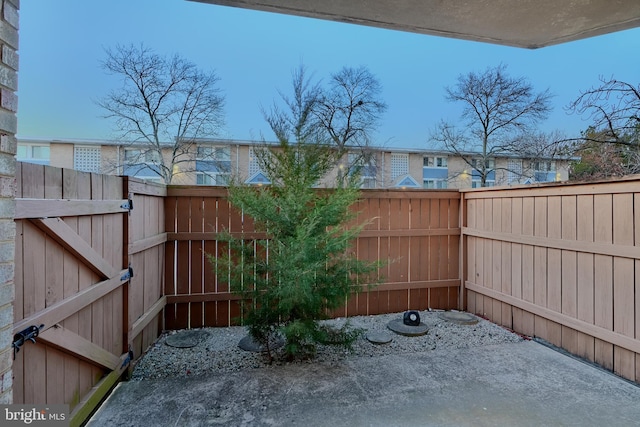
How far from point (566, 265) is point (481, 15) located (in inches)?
93.8

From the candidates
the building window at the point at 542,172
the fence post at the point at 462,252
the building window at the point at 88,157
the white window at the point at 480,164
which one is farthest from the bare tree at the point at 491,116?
the building window at the point at 88,157

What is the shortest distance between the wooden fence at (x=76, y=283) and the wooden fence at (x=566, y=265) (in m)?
3.80

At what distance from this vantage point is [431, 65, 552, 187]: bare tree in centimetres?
929

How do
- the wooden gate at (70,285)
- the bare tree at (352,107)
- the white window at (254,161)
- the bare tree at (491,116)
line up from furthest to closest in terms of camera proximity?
the bare tree at (352,107), the bare tree at (491,116), the white window at (254,161), the wooden gate at (70,285)

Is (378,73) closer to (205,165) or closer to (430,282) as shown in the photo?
(205,165)

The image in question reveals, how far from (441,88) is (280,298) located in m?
10.2

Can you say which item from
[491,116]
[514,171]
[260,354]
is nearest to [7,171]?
[260,354]

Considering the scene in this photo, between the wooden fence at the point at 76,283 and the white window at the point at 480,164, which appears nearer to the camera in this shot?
the wooden fence at the point at 76,283

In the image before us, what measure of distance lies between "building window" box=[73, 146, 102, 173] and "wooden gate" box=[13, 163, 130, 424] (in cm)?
939

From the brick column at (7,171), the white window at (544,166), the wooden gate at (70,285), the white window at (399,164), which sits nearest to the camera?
the brick column at (7,171)

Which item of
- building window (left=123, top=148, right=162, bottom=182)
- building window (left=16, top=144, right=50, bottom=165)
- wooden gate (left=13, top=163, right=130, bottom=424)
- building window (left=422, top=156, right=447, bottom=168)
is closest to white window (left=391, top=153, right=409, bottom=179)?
building window (left=422, top=156, right=447, bottom=168)

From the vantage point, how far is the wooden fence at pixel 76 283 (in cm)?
147

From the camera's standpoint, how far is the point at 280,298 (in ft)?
8.48

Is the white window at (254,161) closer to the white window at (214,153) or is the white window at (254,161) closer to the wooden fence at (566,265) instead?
the white window at (214,153)
